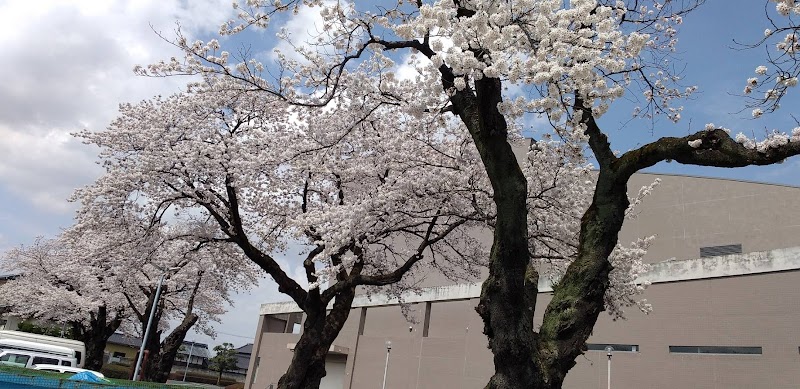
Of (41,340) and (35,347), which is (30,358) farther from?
(41,340)

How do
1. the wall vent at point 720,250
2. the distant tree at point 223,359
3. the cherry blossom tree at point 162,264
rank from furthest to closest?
the distant tree at point 223,359
the wall vent at point 720,250
the cherry blossom tree at point 162,264

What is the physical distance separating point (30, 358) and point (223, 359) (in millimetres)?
39694

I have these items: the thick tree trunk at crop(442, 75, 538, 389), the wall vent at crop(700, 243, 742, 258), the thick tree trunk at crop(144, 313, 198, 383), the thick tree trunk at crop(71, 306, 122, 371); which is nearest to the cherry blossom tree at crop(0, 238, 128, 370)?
the thick tree trunk at crop(71, 306, 122, 371)

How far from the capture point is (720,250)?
1803 centimetres

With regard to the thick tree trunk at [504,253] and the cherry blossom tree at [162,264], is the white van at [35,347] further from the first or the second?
the thick tree trunk at [504,253]

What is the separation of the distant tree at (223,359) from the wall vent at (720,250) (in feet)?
147

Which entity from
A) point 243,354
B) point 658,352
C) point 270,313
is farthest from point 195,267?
point 243,354

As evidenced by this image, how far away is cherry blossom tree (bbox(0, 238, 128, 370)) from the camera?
24.5 metres

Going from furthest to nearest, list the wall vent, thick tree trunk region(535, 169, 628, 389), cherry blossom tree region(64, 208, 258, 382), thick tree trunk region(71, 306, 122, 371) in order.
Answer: thick tree trunk region(71, 306, 122, 371), the wall vent, cherry blossom tree region(64, 208, 258, 382), thick tree trunk region(535, 169, 628, 389)

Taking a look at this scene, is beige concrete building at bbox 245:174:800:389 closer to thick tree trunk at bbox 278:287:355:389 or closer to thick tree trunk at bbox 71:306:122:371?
thick tree trunk at bbox 278:287:355:389

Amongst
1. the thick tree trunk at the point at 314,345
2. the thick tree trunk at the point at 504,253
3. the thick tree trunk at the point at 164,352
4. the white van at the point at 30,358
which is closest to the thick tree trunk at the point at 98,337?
the thick tree trunk at the point at 164,352

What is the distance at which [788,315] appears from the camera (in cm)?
1349

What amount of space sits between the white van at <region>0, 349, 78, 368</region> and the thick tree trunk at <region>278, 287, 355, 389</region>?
7.17 meters

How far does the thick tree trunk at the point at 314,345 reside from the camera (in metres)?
11.5
